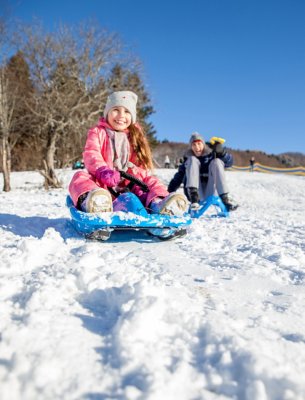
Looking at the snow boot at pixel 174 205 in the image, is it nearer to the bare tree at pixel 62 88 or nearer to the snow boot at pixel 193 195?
the snow boot at pixel 193 195

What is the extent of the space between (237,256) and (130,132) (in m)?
1.68

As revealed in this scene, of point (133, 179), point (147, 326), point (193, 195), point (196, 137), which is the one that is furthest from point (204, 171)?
point (147, 326)

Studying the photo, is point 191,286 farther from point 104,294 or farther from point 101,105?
point 101,105

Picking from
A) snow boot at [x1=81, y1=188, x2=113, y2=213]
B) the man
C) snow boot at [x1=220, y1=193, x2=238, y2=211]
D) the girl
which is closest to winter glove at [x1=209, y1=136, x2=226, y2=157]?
the man

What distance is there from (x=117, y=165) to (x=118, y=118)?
1.48 ft

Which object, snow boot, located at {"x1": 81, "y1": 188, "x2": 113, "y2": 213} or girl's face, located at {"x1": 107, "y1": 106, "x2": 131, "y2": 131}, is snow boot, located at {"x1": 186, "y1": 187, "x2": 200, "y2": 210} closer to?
girl's face, located at {"x1": 107, "y1": 106, "x2": 131, "y2": 131}

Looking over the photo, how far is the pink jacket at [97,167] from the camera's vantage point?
8.14 feet

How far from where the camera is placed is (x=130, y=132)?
3176 mm

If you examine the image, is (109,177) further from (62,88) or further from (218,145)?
(62,88)

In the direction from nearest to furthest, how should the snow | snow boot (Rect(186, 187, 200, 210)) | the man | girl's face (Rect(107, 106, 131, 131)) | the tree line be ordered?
1. the snow
2. girl's face (Rect(107, 106, 131, 131))
3. snow boot (Rect(186, 187, 200, 210))
4. the man
5. the tree line

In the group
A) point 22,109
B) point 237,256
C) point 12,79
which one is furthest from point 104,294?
point 22,109

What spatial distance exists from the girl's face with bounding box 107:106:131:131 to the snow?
5.02 ft

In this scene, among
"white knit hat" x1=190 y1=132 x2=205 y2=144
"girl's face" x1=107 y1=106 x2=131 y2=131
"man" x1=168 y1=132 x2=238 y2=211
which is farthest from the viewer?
"white knit hat" x1=190 y1=132 x2=205 y2=144

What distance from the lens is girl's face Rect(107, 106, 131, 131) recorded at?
3104 mm
